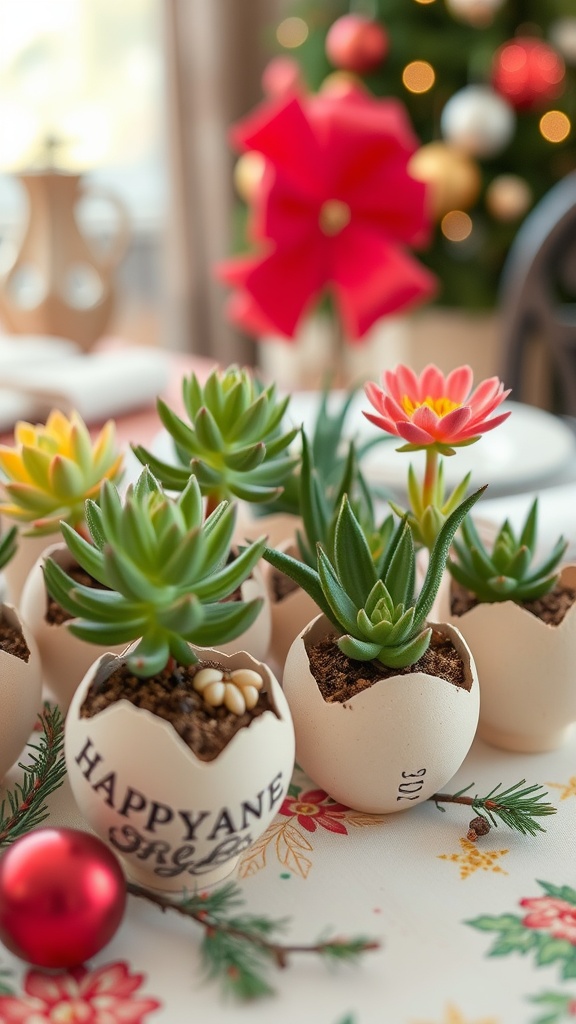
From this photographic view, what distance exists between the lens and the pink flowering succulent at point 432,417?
474 mm

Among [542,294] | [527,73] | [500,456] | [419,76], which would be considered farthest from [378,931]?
[419,76]

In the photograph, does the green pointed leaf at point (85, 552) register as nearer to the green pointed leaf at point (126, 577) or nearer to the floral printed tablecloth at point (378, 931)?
the green pointed leaf at point (126, 577)

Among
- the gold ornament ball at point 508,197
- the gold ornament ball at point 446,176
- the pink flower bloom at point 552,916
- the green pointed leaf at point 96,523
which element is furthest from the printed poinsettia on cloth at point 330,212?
the pink flower bloom at point 552,916

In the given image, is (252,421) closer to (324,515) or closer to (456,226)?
(324,515)

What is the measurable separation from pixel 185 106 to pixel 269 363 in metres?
0.72

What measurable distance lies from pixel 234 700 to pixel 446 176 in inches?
74.0

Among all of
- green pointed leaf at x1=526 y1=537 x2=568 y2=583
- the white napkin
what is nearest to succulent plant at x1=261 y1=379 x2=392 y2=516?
green pointed leaf at x1=526 y1=537 x2=568 y2=583

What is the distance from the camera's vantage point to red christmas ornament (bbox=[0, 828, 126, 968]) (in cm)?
38

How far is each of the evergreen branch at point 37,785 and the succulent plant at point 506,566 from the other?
22 cm

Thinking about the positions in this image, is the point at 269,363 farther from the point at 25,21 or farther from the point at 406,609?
the point at 406,609

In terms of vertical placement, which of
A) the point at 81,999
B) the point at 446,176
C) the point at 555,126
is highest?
the point at 555,126

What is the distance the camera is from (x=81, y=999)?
0.38 m

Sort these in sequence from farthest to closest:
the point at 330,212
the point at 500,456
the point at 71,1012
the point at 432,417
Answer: the point at 330,212 → the point at 500,456 → the point at 432,417 → the point at 71,1012

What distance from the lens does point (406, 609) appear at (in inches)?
18.8
